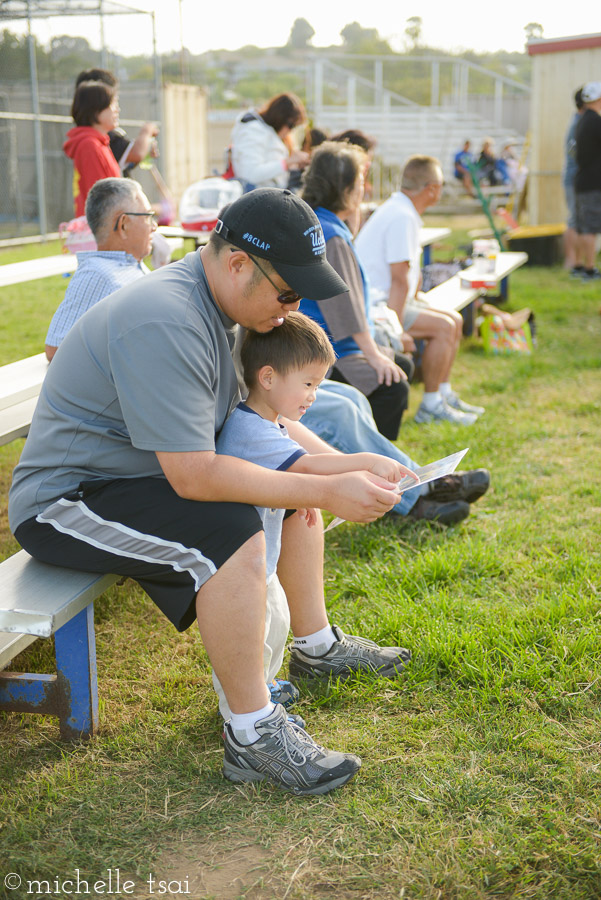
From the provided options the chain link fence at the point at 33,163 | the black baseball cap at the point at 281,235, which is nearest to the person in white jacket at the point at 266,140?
the black baseball cap at the point at 281,235

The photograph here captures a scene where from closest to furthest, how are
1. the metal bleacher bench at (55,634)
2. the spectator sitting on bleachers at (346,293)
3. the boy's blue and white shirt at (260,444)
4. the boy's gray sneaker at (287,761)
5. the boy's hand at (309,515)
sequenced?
the metal bleacher bench at (55,634)
the boy's gray sneaker at (287,761)
the boy's blue and white shirt at (260,444)
the boy's hand at (309,515)
the spectator sitting on bleachers at (346,293)

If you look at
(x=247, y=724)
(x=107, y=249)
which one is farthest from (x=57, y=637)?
(x=107, y=249)

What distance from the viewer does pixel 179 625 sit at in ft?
7.02

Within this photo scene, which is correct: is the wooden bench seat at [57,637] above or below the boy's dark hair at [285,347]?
below

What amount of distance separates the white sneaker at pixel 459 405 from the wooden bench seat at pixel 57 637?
3.46 meters

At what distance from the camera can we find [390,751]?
2.31 meters

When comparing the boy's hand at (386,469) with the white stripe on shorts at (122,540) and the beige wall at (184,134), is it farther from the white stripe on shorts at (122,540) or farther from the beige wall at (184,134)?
the beige wall at (184,134)

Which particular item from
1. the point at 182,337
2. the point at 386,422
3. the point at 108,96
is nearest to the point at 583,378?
the point at 386,422

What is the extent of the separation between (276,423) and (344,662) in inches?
30.3

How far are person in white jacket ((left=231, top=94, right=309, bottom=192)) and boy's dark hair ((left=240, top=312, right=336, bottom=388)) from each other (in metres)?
4.62

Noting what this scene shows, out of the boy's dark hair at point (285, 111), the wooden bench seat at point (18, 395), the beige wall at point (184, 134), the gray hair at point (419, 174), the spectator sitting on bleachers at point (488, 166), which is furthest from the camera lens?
the spectator sitting on bleachers at point (488, 166)

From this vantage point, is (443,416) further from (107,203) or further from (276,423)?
(276,423)

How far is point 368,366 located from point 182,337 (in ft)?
6.95

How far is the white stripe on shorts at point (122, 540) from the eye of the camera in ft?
6.70
